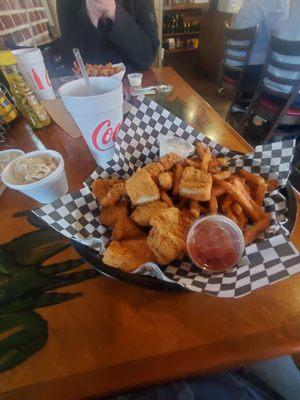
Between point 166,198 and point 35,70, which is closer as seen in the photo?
point 166,198

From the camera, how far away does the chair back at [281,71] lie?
1440mm

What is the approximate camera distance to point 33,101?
1.04 meters

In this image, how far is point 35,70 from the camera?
1100 mm

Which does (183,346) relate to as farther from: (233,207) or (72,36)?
(72,36)

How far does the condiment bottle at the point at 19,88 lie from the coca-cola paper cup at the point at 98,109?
42 centimetres

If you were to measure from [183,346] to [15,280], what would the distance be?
0.44 meters

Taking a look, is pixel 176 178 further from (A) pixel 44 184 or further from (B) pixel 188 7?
(B) pixel 188 7

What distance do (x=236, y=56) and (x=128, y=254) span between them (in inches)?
85.9

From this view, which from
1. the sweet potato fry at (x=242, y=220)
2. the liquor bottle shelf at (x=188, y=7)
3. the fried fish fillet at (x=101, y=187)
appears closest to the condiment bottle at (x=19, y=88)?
the fried fish fillet at (x=101, y=187)

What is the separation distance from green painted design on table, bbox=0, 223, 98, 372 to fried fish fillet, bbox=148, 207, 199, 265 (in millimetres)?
181

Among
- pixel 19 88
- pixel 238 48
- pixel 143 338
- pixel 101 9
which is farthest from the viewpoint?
pixel 238 48

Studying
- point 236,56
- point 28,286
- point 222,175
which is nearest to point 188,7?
point 236,56

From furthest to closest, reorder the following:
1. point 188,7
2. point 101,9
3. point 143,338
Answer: point 188,7 < point 101,9 < point 143,338

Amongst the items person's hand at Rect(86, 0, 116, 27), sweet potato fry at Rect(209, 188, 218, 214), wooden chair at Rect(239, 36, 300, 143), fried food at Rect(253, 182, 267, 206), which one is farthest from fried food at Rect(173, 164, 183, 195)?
person's hand at Rect(86, 0, 116, 27)
